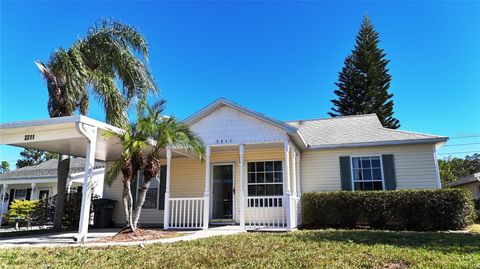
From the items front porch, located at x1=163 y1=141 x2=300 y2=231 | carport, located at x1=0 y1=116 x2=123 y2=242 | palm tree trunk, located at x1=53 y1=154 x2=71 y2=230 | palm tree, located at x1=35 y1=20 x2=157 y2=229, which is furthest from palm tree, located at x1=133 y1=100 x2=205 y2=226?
palm tree trunk, located at x1=53 y1=154 x2=71 y2=230

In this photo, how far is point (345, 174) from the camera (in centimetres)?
1178

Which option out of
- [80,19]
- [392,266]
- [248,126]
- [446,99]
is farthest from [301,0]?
[446,99]

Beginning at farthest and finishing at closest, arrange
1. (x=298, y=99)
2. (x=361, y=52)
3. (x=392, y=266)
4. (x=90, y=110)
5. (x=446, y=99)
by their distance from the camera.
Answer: (x=361, y=52), (x=298, y=99), (x=446, y=99), (x=90, y=110), (x=392, y=266)

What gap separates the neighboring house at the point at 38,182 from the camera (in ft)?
66.9

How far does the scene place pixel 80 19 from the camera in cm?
1285

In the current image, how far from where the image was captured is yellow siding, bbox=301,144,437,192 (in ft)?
36.6

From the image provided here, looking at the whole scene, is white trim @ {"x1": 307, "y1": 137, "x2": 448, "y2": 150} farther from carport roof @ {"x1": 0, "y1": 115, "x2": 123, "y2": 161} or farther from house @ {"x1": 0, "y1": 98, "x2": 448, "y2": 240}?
carport roof @ {"x1": 0, "y1": 115, "x2": 123, "y2": 161}

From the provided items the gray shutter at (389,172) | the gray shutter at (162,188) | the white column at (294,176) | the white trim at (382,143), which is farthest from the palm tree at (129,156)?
the gray shutter at (389,172)

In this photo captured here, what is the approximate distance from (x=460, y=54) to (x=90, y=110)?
17976 mm

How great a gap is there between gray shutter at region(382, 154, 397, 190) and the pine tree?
63.2 ft

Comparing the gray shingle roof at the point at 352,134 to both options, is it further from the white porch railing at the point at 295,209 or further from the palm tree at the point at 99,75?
the palm tree at the point at 99,75

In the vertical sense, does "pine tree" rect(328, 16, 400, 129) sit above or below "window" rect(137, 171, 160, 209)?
above

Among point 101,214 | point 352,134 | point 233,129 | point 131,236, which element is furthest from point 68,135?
point 352,134

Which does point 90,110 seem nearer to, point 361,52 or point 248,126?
point 248,126
